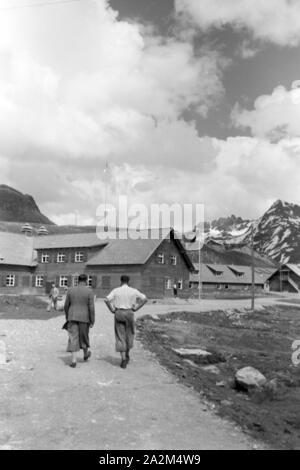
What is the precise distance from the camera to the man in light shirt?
1072cm

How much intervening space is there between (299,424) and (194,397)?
1.92 metres

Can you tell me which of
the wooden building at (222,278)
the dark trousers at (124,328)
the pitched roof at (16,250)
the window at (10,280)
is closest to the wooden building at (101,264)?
the window at (10,280)

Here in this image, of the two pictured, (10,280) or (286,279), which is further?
(286,279)

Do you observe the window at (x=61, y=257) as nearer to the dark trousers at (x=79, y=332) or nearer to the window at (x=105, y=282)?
the window at (x=105, y=282)

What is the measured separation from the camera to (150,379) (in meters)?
9.68

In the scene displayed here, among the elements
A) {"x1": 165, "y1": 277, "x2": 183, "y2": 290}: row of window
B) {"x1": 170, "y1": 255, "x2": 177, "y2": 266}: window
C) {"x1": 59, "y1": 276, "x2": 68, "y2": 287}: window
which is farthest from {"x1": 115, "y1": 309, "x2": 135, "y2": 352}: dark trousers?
{"x1": 59, "y1": 276, "x2": 68, "y2": 287}: window

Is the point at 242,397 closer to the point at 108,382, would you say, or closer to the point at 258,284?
the point at 108,382

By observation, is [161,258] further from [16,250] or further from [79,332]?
[79,332]

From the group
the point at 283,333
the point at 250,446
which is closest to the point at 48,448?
the point at 250,446

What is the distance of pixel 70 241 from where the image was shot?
203 feet

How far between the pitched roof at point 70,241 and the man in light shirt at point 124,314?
160 ft

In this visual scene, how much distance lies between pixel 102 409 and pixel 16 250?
57730 mm

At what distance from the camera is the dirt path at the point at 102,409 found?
6055mm

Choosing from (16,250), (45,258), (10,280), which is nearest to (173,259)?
(45,258)
